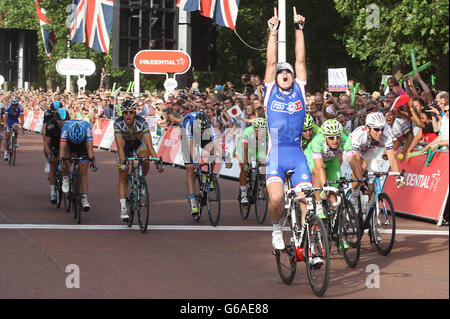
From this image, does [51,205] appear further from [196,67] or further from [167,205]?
[196,67]

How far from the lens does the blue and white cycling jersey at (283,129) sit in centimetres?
880

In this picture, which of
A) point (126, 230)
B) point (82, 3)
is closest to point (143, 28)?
point (82, 3)

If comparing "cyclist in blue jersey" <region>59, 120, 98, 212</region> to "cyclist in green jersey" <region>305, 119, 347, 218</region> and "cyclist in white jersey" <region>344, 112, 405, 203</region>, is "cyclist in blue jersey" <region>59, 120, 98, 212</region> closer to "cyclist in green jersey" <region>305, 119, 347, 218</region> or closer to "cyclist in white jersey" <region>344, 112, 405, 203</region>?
"cyclist in green jersey" <region>305, 119, 347, 218</region>

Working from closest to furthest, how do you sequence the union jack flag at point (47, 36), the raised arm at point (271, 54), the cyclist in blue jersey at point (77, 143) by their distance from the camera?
the raised arm at point (271, 54)
the cyclist in blue jersey at point (77, 143)
the union jack flag at point (47, 36)

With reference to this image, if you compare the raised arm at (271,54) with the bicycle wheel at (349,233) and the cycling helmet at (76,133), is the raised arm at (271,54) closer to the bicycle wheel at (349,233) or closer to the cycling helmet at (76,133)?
the bicycle wheel at (349,233)

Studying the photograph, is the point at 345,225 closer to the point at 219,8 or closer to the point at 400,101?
the point at 400,101

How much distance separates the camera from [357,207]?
10969 mm

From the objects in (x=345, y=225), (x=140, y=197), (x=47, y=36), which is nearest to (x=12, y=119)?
(x=140, y=197)

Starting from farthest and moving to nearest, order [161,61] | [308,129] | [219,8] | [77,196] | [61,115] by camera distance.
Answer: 1. [161,61]
2. [219,8]
3. [61,115]
4. [77,196]
5. [308,129]

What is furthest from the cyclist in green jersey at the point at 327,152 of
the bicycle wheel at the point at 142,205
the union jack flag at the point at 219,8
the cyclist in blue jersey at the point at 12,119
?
the union jack flag at the point at 219,8

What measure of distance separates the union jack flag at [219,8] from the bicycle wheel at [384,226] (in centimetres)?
1882

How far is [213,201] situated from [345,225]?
3584 millimetres

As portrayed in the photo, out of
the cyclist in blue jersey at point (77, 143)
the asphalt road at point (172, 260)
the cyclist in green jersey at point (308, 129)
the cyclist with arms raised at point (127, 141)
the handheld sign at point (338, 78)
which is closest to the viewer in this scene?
the asphalt road at point (172, 260)

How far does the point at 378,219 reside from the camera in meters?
10.8
